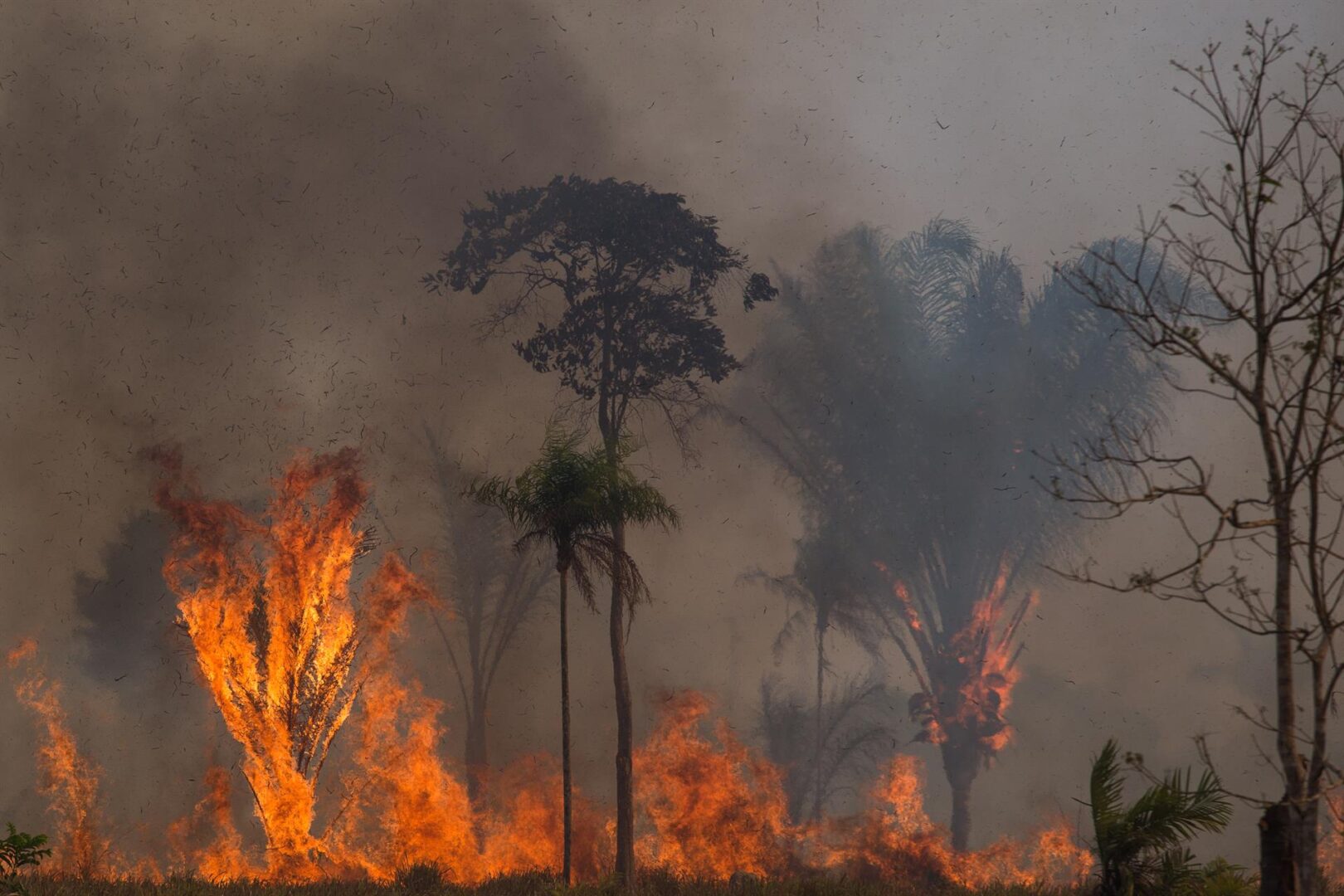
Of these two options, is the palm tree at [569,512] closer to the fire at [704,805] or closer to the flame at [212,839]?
the fire at [704,805]

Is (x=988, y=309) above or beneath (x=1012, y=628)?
above

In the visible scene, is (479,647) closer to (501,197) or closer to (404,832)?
(404,832)

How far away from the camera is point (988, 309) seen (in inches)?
1070

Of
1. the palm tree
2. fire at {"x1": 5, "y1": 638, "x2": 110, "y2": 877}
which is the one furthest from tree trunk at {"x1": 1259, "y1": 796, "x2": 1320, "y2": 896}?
fire at {"x1": 5, "y1": 638, "x2": 110, "y2": 877}

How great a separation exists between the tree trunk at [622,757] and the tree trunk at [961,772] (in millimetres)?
8579

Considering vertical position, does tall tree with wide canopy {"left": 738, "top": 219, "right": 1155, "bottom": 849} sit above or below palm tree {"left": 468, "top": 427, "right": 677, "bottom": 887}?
above

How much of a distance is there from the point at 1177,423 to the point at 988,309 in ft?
16.1

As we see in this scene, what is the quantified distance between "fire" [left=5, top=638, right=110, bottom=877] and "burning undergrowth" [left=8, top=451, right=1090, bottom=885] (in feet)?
0.11

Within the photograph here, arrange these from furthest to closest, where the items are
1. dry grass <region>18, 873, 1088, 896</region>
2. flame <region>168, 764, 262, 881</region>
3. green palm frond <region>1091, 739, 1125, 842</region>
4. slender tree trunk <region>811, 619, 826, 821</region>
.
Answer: slender tree trunk <region>811, 619, 826, 821</region>, flame <region>168, 764, 262, 881</region>, dry grass <region>18, 873, 1088, 896</region>, green palm frond <region>1091, 739, 1125, 842</region>

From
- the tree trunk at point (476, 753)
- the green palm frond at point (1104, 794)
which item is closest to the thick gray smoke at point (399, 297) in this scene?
the tree trunk at point (476, 753)

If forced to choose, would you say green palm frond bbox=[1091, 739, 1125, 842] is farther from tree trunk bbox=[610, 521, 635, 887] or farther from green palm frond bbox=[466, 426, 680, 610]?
tree trunk bbox=[610, 521, 635, 887]

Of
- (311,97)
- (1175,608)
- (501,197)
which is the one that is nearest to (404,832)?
(501,197)

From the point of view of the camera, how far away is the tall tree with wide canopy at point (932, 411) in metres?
26.7

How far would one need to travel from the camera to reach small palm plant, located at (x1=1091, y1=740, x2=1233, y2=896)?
9.24 meters
